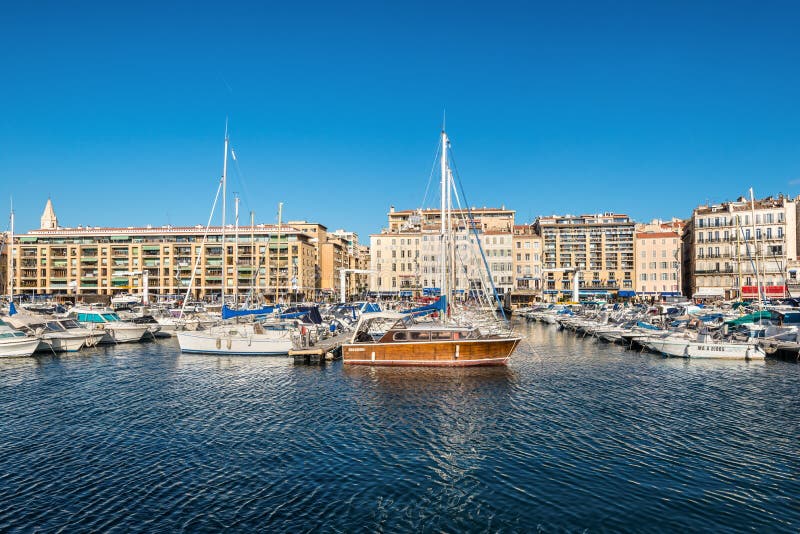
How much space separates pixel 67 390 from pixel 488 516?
94.4 feet

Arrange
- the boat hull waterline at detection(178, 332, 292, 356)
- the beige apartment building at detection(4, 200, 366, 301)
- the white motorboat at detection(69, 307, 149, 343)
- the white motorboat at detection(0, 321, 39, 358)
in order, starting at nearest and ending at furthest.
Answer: the white motorboat at detection(0, 321, 39, 358) < the boat hull waterline at detection(178, 332, 292, 356) < the white motorboat at detection(69, 307, 149, 343) < the beige apartment building at detection(4, 200, 366, 301)

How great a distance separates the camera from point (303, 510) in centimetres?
1728

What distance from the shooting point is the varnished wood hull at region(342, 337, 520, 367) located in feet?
134

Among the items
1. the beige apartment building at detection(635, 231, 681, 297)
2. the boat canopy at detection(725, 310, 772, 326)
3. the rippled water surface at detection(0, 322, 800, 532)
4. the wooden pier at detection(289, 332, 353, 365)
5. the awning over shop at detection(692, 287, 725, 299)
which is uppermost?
the beige apartment building at detection(635, 231, 681, 297)

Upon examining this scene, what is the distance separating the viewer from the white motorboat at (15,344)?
4678 cm

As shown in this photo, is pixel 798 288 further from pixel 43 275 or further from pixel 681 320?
pixel 43 275

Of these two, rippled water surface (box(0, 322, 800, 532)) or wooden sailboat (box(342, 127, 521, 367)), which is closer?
rippled water surface (box(0, 322, 800, 532))

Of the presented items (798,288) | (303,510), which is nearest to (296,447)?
(303,510)

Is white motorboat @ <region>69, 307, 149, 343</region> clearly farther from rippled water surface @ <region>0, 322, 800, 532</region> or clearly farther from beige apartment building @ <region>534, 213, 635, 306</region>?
beige apartment building @ <region>534, 213, 635, 306</region>

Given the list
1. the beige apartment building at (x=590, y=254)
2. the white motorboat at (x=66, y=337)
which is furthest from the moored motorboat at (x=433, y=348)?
the beige apartment building at (x=590, y=254)

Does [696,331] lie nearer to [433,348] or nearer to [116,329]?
[433,348]

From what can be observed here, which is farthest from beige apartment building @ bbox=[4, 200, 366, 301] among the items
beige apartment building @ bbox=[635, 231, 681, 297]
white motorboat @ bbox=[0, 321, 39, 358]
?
white motorboat @ bbox=[0, 321, 39, 358]

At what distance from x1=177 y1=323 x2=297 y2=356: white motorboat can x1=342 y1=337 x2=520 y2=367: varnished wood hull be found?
9.11 m

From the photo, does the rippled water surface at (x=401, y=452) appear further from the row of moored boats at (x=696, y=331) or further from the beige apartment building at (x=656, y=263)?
the beige apartment building at (x=656, y=263)
